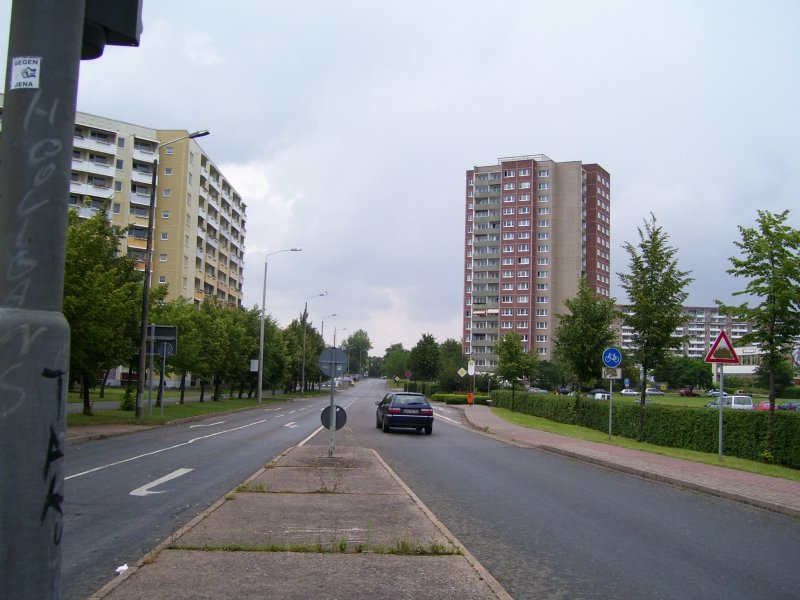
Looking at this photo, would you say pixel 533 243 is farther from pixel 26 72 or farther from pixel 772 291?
pixel 26 72

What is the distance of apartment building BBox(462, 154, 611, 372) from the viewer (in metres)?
108

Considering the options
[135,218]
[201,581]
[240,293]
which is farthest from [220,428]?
[240,293]

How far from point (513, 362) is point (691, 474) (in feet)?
97.5

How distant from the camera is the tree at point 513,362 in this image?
143 feet

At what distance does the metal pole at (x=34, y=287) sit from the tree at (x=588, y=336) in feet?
105

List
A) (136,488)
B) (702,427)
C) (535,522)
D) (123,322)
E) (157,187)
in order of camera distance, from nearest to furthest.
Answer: (535,522)
(136,488)
(702,427)
(123,322)
(157,187)

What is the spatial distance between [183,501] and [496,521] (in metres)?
4.51

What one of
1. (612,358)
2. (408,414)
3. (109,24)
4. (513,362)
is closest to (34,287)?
(109,24)

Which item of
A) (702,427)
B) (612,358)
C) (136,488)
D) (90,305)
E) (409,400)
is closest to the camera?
(136,488)

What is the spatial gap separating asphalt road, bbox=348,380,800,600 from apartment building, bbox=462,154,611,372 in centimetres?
9469

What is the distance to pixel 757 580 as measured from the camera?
19.8 ft

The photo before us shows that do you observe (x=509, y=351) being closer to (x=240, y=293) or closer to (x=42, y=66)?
(x=42, y=66)

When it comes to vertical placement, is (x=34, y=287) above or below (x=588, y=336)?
below

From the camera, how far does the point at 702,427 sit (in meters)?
20.2
